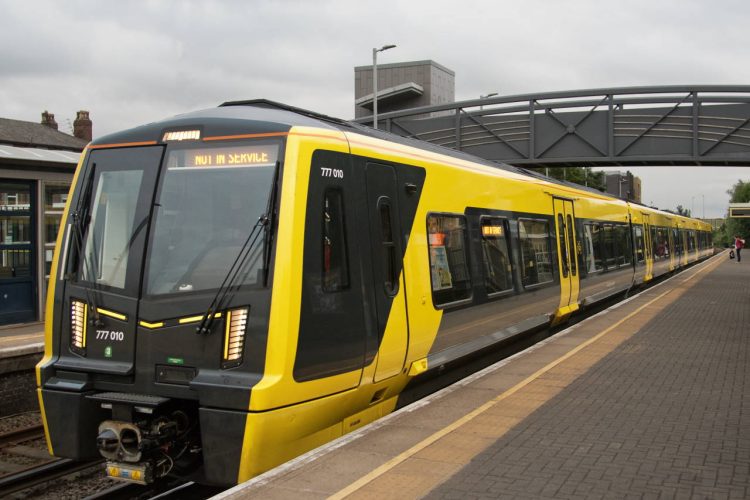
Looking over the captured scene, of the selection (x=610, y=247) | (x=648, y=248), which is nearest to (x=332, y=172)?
(x=610, y=247)

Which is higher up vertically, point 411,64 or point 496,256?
point 411,64

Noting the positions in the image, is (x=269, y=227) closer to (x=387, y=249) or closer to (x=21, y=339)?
(x=387, y=249)

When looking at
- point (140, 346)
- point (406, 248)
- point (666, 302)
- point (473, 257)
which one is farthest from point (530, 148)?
point (140, 346)

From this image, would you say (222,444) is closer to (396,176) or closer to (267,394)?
(267,394)

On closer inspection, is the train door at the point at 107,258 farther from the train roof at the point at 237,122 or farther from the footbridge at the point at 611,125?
the footbridge at the point at 611,125

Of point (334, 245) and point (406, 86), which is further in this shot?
point (406, 86)

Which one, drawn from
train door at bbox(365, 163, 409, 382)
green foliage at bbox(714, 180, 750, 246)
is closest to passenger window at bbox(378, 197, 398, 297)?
train door at bbox(365, 163, 409, 382)

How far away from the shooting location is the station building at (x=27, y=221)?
1373 cm

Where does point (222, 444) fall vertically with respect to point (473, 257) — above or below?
below

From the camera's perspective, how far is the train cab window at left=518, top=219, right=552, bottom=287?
1034cm

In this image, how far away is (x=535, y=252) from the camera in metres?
11.0

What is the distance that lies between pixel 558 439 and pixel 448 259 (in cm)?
246

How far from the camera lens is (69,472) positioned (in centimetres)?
715

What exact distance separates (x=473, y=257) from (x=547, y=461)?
3.49m
